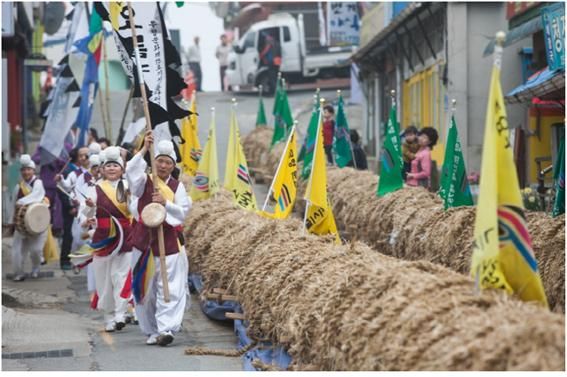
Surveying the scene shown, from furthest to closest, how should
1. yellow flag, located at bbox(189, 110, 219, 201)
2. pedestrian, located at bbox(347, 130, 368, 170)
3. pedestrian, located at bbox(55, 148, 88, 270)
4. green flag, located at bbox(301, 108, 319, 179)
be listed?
pedestrian, located at bbox(347, 130, 368, 170), green flag, located at bbox(301, 108, 319, 179), pedestrian, located at bbox(55, 148, 88, 270), yellow flag, located at bbox(189, 110, 219, 201)

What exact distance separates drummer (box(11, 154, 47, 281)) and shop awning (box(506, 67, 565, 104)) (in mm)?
7013

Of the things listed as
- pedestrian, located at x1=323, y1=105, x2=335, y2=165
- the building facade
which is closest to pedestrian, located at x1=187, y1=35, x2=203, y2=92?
the building facade

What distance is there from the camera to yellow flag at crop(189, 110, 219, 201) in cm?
1648

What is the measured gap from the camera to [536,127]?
22078mm

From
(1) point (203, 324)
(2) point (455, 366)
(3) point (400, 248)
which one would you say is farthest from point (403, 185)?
(2) point (455, 366)

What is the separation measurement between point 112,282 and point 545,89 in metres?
7.25

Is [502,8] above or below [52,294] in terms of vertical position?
above

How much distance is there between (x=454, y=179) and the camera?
40.2ft

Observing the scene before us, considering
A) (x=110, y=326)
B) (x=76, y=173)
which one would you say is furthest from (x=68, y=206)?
(x=110, y=326)

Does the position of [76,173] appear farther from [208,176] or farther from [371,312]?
[371,312]

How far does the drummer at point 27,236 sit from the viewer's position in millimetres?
17141

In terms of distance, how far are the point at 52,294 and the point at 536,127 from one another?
10.3 m

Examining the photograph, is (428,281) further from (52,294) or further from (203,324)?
(52,294)

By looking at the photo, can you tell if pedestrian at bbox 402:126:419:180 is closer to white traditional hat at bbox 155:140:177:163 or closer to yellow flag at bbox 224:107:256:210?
yellow flag at bbox 224:107:256:210
